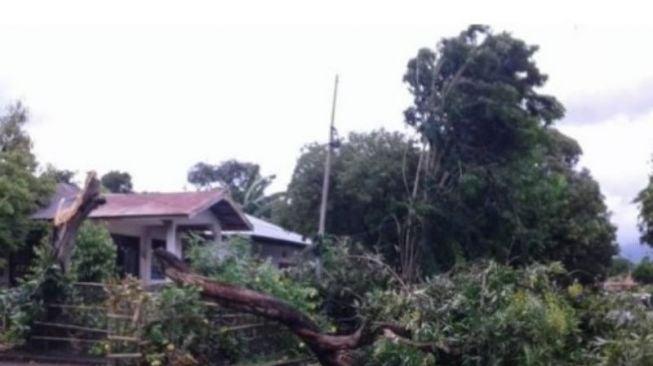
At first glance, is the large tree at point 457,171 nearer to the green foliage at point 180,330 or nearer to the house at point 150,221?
the house at point 150,221

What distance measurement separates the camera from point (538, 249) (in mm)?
27938

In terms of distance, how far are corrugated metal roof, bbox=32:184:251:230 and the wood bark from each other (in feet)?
21.6

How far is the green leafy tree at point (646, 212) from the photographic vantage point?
30.8 meters

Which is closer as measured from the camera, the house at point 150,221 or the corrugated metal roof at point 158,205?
the corrugated metal roof at point 158,205

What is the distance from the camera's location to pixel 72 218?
48.7ft

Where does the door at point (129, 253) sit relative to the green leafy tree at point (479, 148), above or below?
below

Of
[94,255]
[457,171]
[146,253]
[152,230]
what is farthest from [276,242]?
[94,255]

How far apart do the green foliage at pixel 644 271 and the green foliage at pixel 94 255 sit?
23.5 meters

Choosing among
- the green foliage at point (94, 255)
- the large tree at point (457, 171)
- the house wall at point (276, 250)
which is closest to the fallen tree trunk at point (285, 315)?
the green foliage at point (94, 255)

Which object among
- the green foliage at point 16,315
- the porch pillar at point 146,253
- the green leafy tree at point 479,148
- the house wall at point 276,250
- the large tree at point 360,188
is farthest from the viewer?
the house wall at point 276,250

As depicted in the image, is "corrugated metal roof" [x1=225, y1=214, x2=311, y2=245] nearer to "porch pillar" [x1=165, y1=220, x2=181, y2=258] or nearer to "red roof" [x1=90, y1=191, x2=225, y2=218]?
"red roof" [x1=90, y1=191, x2=225, y2=218]

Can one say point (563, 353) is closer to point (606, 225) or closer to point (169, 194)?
point (169, 194)

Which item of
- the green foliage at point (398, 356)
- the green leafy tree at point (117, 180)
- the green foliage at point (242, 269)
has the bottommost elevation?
the green foliage at point (398, 356)

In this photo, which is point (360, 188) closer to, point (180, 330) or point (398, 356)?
point (180, 330)
